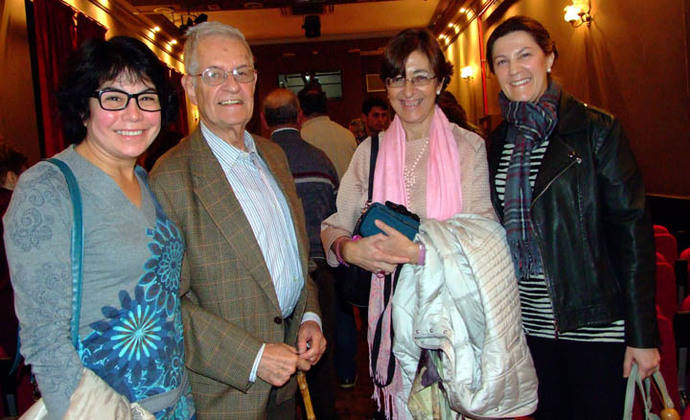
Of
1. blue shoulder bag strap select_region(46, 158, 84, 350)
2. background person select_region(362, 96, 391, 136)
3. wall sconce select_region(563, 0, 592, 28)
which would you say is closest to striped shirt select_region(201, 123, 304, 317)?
blue shoulder bag strap select_region(46, 158, 84, 350)

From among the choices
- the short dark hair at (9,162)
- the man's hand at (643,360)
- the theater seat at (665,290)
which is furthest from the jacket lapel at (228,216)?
the theater seat at (665,290)

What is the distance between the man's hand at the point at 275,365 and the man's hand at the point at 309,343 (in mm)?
178

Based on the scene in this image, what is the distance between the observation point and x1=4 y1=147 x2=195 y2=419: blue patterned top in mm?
1159

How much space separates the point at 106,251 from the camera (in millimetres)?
1285

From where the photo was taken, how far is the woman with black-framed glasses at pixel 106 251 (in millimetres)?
1163

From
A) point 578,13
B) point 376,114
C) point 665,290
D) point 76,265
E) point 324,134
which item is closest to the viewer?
point 76,265

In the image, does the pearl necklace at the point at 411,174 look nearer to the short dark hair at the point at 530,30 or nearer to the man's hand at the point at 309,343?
the short dark hair at the point at 530,30

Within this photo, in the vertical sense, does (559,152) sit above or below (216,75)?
below

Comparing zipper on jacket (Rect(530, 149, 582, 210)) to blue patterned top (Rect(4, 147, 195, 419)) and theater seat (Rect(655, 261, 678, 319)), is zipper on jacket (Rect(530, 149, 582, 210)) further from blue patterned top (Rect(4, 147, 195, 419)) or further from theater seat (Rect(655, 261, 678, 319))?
theater seat (Rect(655, 261, 678, 319))

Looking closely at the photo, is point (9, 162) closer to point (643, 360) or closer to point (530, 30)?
point (530, 30)

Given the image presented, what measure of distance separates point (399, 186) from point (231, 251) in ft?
2.13

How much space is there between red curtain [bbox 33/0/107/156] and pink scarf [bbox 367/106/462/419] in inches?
212

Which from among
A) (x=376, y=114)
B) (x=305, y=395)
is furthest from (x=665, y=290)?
(x=376, y=114)

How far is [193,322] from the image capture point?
5.28 ft
